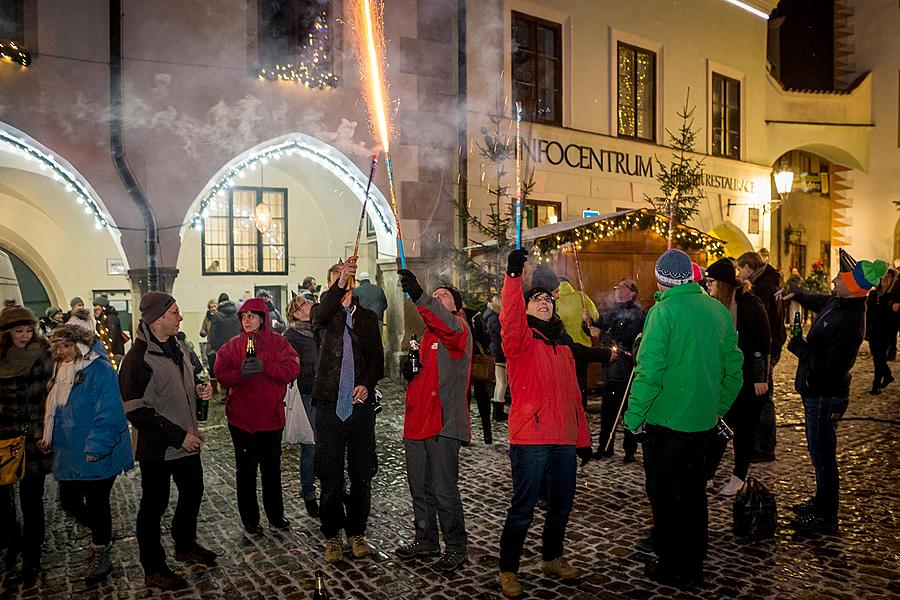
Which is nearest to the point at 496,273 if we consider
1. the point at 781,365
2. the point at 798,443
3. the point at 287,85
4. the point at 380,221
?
the point at 380,221

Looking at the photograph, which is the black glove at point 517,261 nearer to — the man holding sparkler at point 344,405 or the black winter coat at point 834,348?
the man holding sparkler at point 344,405

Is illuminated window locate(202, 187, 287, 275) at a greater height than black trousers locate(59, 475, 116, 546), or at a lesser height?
greater

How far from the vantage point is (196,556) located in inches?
198

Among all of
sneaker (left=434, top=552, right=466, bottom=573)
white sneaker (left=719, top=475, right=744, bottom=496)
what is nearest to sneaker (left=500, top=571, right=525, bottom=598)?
sneaker (left=434, top=552, right=466, bottom=573)

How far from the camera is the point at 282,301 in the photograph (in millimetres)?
18547

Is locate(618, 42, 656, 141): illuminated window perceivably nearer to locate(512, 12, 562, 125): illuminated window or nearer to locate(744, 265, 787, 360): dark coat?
locate(512, 12, 562, 125): illuminated window

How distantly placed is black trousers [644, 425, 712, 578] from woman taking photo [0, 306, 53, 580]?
4120mm

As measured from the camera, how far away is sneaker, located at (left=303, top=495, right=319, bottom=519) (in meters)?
5.99

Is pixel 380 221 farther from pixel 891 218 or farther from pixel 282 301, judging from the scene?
pixel 891 218

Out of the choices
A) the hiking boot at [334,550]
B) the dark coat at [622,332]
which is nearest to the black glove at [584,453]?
the dark coat at [622,332]

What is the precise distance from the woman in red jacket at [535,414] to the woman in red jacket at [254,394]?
2012mm

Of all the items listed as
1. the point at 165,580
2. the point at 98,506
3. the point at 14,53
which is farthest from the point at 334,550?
the point at 14,53

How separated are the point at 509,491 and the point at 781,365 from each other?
1111 centimetres

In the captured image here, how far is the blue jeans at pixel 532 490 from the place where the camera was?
167 inches
